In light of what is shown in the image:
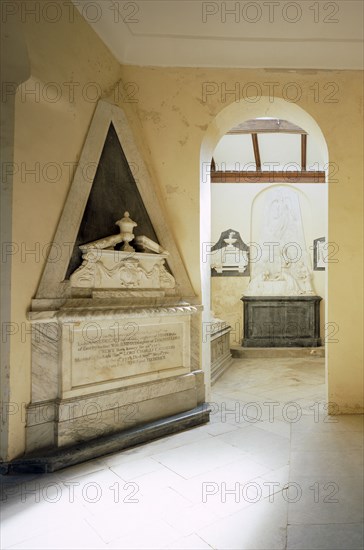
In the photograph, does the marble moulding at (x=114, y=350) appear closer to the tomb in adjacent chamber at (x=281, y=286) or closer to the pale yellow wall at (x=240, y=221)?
the tomb in adjacent chamber at (x=281, y=286)

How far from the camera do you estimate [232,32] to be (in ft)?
12.0

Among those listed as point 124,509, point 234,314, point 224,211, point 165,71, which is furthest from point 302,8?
point 234,314

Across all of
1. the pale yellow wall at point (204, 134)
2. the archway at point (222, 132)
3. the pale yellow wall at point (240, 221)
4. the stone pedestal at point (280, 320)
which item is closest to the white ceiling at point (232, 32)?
the pale yellow wall at point (204, 134)

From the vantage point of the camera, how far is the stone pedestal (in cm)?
805

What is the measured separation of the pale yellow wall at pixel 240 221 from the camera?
8.70 meters

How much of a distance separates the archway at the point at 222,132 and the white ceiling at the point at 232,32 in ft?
1.28

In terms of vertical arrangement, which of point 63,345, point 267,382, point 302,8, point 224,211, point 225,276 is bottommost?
point 267,382

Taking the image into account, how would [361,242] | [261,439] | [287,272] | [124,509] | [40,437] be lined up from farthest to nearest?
[287,272]
[361,242]
[261,439]
[40,437]
[124,509]

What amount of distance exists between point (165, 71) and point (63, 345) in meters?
2.97

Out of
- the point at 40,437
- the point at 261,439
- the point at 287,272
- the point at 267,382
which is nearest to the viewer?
the point at 40,437

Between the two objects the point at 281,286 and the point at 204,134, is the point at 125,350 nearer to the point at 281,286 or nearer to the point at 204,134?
the point at 204,134

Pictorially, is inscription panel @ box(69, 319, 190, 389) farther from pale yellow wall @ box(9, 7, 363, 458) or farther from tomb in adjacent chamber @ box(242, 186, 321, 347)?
tomb in adjacent chamber @ box(242, 186, 321, 347)

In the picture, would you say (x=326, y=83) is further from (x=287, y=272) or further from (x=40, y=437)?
(x=287, y=272)

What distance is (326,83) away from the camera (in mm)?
3990
